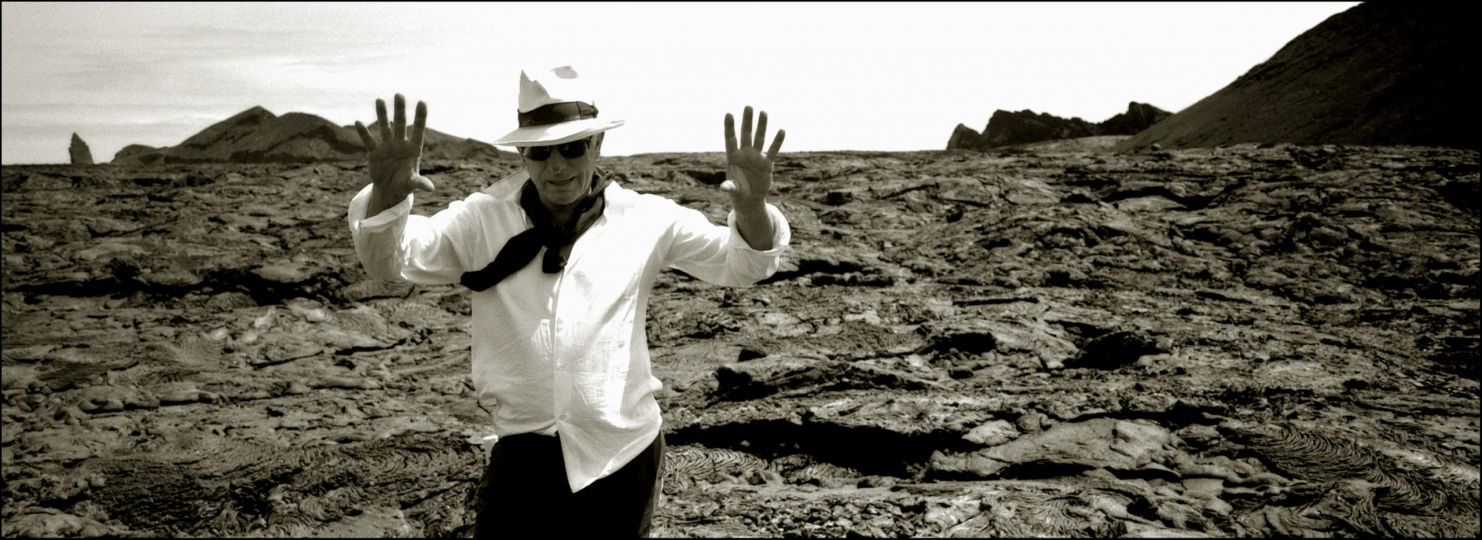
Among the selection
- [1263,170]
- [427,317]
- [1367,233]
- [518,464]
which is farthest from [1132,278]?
[518,464]

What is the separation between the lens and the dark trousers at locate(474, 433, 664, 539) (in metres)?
2.39

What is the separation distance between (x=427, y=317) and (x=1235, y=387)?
15.7ft

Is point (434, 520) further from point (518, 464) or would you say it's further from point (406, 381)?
point (518, 464)

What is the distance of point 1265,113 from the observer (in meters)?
12.6

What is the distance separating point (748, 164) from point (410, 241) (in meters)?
0.73

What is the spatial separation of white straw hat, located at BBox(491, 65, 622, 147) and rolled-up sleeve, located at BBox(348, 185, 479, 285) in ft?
0.77

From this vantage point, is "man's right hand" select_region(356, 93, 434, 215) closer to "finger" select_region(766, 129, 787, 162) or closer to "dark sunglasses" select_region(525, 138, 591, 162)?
"dark sunglasses" select_region(525, 138, 591, 162)

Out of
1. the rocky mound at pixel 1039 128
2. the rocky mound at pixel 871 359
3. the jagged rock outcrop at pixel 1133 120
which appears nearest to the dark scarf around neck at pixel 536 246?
the rocky mound at pixel 871 359

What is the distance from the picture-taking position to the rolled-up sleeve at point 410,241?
229 cm

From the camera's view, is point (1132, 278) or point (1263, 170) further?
point (1263, 170)

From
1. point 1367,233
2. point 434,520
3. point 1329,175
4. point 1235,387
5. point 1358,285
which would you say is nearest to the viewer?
point 434,520

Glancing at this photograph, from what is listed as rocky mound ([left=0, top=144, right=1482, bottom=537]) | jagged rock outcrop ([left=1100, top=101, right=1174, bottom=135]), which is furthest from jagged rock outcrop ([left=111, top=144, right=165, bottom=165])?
jagged rock outcrop ([left=1100, top=101, right=1174, bottom=135])

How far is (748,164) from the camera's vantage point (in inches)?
98.5

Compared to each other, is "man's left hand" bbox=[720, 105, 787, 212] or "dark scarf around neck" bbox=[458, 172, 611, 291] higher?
"man's left hand" bbox=[720, 105, 787, 212]
